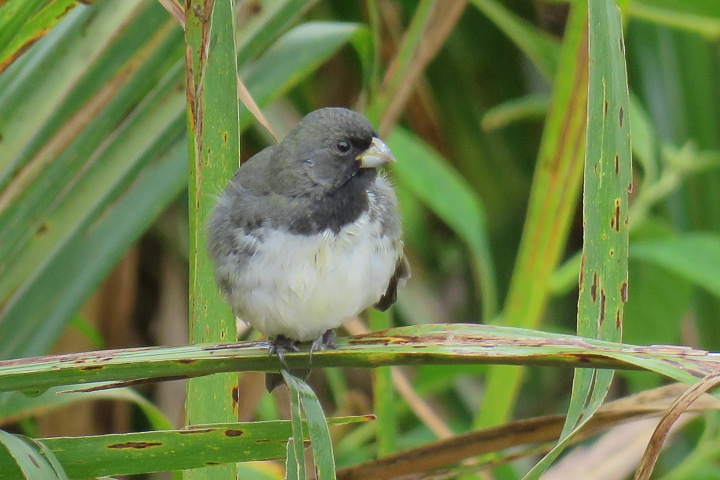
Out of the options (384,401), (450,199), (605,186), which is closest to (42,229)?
(384,401)

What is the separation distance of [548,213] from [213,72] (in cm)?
87

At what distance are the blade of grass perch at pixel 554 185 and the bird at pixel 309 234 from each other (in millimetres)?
316

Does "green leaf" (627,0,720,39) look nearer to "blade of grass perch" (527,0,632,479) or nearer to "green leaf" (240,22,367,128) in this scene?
"green leaf" (240,22,367,128)

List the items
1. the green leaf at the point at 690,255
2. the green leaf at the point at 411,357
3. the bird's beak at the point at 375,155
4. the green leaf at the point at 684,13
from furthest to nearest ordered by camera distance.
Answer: the green leaf at the point at 684,13, the green leaf at the point at 690,255, the bird's beak at the point at 375,155, the green leaf at the point at 411,357

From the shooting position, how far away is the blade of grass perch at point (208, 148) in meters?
1.19

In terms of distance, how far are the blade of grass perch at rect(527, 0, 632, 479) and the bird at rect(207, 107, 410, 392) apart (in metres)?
0.52

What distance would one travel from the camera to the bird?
4.91ft

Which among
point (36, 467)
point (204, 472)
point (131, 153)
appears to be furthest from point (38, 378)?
point (131, 153)

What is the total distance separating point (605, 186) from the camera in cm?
109

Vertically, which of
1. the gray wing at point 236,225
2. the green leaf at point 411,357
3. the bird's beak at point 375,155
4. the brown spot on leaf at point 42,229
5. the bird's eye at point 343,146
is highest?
the bird's eye at point 343,146

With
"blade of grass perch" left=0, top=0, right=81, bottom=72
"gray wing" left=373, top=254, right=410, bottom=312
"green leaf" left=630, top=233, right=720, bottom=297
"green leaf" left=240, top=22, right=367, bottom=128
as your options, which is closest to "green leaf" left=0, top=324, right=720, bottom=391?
"blade of grass perch" left=0, top=0, right=81, bottom=72

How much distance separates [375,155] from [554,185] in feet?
1.31

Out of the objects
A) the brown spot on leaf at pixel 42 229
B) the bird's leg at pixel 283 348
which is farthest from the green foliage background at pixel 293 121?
the bird's leg at pixel 283 348

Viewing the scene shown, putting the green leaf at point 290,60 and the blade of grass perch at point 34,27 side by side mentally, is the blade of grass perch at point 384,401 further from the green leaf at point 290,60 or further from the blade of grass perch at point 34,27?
the blade of grass perch at point 34,27
